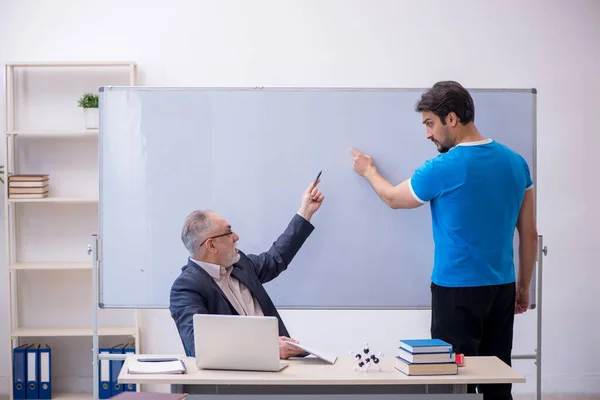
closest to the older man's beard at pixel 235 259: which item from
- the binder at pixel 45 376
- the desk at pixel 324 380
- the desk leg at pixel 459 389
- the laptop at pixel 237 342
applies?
the desk at pixel 324 380

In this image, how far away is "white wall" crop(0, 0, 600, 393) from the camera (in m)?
4.88

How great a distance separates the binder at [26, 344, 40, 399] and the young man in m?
2.73

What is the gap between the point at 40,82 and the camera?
4.92 m

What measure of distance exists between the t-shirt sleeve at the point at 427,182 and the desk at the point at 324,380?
689 millimetres

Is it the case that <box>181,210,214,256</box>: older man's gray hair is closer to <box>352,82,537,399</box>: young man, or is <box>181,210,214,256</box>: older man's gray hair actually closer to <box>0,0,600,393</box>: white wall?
<box>352,82,537,399</box>: young man

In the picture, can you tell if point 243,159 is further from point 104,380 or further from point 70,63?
point 104,380

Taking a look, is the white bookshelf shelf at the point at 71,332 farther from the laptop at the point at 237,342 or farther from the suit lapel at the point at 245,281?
the laptop at the point at 237,342

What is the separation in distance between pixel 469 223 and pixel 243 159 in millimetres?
1228

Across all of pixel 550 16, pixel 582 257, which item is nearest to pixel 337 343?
pixel 582 257

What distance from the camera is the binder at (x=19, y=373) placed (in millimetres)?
4805

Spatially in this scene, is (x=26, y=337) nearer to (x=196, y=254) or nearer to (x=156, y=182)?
(x=156, y=182)

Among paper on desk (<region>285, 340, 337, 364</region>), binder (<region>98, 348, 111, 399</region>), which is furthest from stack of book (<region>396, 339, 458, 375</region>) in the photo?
binder (<region>98, 348, 111, 399</region>)

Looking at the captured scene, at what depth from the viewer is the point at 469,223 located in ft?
10.1

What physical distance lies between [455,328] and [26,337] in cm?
306
